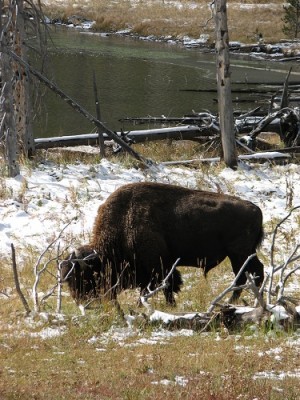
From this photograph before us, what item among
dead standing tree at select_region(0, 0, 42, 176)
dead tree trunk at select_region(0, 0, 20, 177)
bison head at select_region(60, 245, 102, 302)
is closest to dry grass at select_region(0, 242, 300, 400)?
bison head at select_region(60, 245, 102, 302)

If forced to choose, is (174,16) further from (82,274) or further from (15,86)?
(82,274)

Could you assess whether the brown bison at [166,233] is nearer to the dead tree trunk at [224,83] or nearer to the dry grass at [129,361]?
the dry grass at [129,361]

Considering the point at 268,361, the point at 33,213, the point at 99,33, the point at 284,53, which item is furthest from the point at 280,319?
the point at 99,33

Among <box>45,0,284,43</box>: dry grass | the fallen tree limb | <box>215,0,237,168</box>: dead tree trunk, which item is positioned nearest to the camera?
the fallen tree limb

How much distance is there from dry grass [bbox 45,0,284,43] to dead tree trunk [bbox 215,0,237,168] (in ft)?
128

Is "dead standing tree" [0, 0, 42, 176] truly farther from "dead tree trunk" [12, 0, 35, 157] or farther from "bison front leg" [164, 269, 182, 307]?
"bison front leg" [164, 269, 182, 307]

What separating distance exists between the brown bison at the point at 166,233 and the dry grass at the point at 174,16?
45.0m

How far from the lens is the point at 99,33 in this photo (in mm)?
57906

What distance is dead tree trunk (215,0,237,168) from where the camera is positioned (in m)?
14.0

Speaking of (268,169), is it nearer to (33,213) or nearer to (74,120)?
(33,213)

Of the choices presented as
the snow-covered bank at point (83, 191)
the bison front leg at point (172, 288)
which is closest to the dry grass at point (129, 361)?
the bison front leg at point (172, 288)

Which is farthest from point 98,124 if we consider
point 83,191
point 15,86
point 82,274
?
point 82,274

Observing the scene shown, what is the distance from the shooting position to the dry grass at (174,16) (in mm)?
54844

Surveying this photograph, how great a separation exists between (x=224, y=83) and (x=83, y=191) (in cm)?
352
